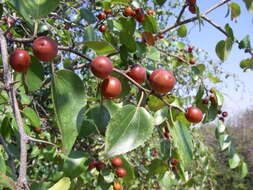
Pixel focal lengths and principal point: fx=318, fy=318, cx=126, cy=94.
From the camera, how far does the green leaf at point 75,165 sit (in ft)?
3.41

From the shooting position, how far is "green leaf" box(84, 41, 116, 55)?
701 mm

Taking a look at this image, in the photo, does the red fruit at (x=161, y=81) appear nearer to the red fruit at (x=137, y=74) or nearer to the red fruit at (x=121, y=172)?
the red fruit at (x=137, y=74)

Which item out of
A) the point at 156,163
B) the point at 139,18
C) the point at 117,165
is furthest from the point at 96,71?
the point at 156,163

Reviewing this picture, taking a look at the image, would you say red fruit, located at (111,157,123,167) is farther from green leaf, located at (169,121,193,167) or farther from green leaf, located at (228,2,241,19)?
green leaf, located at (228,2,241,19)

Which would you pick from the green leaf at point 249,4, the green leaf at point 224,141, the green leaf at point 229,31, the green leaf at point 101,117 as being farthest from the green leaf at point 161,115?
the green leaf at point 224,141

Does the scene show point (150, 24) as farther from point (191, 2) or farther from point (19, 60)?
point (19, 60)

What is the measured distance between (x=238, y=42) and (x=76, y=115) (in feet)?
3.09

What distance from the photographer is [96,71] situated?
598 millimetres

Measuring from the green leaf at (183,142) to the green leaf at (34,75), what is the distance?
0.31 m

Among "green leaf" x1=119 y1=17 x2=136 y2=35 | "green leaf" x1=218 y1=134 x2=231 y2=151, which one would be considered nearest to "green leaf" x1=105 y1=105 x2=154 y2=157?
"green leaf" x1=119 y1=17 x2=136 y2=35

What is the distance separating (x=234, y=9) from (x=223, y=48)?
0.24 metres

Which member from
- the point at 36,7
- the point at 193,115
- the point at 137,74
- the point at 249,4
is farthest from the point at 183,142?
the point at 249,4

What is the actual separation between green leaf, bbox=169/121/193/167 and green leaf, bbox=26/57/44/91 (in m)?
0.31

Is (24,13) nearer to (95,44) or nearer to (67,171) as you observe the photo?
(95,44)
